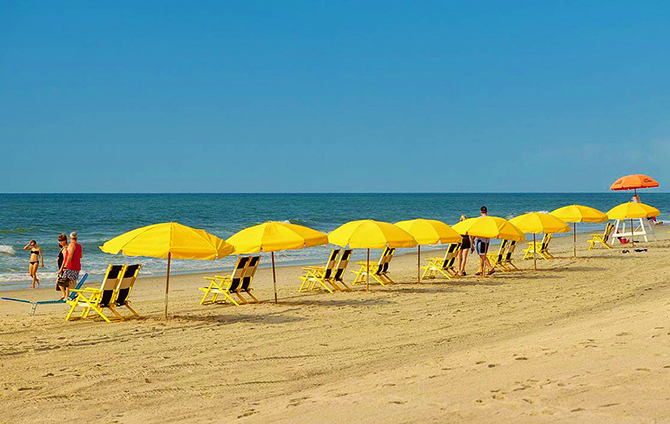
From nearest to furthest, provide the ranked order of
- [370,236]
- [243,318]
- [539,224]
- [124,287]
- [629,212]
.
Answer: [124,287], [243,318], [370,236], [539,224], [629,212]

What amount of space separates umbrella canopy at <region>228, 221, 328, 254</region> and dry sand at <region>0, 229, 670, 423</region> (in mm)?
1053

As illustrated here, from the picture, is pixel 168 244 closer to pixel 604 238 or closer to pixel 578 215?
pixel 578 215

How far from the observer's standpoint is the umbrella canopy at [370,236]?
12789mm

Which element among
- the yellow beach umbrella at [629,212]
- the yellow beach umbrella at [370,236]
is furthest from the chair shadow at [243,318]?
the yellow beach umbrella at [629,212]

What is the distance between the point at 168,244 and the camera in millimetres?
9742

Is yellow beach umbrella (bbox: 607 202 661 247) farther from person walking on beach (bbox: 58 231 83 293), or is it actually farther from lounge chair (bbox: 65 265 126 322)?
lounge chair (bbox: 65 265 126 322)

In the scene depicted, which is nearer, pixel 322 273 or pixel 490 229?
pixel 322 273

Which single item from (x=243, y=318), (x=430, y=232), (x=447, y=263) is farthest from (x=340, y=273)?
(x=243, y=318)

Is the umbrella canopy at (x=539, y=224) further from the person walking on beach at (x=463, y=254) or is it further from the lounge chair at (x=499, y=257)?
the person walking on beach at (x=463, y=254)

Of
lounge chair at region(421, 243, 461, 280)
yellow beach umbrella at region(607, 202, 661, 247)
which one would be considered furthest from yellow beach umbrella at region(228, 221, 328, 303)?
yellow beach umbrella at region(607, 202, 661, 247)

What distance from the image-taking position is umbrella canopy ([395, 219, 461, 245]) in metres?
14.1

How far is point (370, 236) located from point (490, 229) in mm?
3330

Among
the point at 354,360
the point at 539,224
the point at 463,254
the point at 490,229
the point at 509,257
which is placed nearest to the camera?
the point at 354,360

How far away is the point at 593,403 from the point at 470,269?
1395 centimetres
